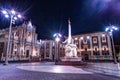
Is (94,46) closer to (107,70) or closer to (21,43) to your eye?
(21,43)

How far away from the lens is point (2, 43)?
4094cm

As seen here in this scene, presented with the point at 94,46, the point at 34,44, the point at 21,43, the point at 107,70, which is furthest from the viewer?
the point at 34,44

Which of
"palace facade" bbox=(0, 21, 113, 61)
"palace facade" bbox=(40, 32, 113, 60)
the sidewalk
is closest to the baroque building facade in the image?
"palace facade" bbox=(0, 21, 113, 61)

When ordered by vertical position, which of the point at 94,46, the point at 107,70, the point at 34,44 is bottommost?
the point at 107,70

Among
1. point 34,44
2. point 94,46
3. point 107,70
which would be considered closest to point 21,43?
point 34,44

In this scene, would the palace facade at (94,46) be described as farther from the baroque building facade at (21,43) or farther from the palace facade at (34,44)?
the baroque building facade at (21,43)

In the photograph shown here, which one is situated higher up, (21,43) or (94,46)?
(21,43)

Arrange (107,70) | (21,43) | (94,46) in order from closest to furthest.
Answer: (107,70), (21,43), (94,46)

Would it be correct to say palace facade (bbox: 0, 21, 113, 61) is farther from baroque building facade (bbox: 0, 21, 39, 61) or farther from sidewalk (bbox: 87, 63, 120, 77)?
sidewalk (bbox: 87, 63, 120, 77)

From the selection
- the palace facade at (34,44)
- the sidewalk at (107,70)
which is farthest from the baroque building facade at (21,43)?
the sidewalk at (107,70)

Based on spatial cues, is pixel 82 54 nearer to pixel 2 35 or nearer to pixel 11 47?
pixel 11 47

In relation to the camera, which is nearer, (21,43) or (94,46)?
(21,43)

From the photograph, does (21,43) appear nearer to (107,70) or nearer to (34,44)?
(34,44)

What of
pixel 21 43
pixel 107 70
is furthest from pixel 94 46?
Answer: pixel 107 70
